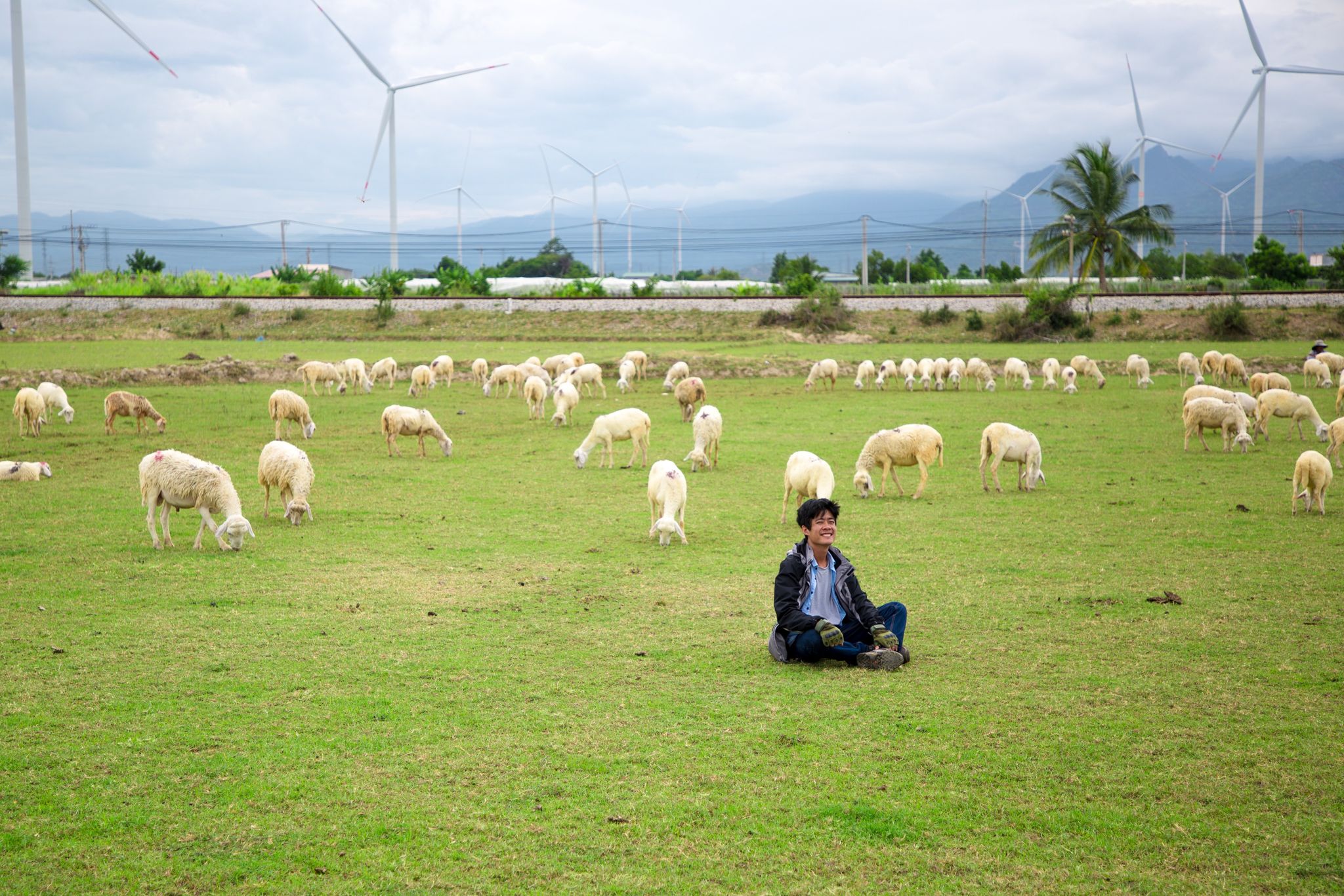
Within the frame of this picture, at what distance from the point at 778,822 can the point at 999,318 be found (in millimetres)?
46445

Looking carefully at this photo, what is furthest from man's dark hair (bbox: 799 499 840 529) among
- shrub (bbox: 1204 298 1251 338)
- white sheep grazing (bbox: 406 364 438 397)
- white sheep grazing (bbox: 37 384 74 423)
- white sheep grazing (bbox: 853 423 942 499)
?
shrub (bbox: 1204 298 1251 338)

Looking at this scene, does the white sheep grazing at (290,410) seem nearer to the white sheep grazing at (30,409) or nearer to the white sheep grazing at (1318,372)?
the white sheep grazing at (30,409)

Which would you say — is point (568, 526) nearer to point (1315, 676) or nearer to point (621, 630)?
point (621, 630)

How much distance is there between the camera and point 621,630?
28.5 ft

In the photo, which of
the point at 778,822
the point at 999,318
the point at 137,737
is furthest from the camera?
the point at 999,318

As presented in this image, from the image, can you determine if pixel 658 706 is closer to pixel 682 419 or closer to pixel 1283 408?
pixel 1283 408

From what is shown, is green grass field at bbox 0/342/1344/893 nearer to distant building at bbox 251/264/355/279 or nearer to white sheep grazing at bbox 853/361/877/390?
white sheep grazing at bbox 853/361/877/390

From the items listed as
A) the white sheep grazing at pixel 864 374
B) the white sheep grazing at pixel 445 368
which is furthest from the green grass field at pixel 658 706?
the white sheep grazing at pixel 445 368

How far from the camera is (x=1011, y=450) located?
50.9 ft

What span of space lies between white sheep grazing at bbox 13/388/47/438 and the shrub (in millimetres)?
44970

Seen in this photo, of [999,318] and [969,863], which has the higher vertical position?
[999,318]

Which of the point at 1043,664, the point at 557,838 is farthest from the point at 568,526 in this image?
the point at 557,838

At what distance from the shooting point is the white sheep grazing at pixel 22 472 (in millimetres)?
16844

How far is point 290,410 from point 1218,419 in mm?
18630
